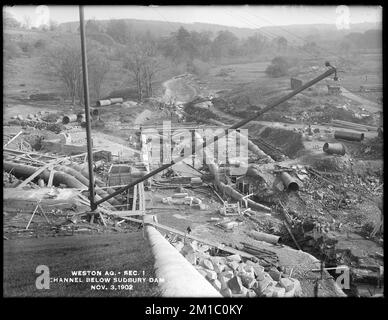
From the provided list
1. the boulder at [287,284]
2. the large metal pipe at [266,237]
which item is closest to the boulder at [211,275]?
the boulder at [287,284]

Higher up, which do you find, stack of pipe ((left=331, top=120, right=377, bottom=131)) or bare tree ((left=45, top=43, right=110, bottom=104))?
bare tree ((left=45, top=43, right=110, bottom=104))

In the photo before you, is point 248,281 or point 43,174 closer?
point 248,281

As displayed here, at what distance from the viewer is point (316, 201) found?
587 inches

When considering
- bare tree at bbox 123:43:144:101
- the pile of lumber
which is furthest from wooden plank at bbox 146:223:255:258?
bare tree at bbox 123:43:144:101

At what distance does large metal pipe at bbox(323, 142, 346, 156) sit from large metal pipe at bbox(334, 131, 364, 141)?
0.87 meters

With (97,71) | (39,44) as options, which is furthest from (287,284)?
(39,44)

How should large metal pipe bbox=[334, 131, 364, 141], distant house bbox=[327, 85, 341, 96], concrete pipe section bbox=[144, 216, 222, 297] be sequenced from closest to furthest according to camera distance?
1. concrete pipe section bbox=[144, 216, 222, 297]
2. large metal pipe bbox=[334, 131, 364, 141]
3. distant house bbox=[327, 85, 341, 96]

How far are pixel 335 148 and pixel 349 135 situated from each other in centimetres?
138

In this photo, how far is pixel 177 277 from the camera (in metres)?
7.18

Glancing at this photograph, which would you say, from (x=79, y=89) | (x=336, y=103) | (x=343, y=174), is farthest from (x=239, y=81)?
(x=343, y=174)

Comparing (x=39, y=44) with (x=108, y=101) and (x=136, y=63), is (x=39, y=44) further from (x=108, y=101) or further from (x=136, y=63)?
(x=108, y=101)

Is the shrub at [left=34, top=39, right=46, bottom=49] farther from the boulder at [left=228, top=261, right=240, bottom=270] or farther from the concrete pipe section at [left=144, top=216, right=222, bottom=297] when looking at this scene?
the boulder at [left=228, top=261, right=240, bottom=270]

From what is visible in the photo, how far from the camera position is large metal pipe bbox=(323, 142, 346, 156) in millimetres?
17297

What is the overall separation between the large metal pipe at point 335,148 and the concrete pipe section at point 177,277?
11277mm
